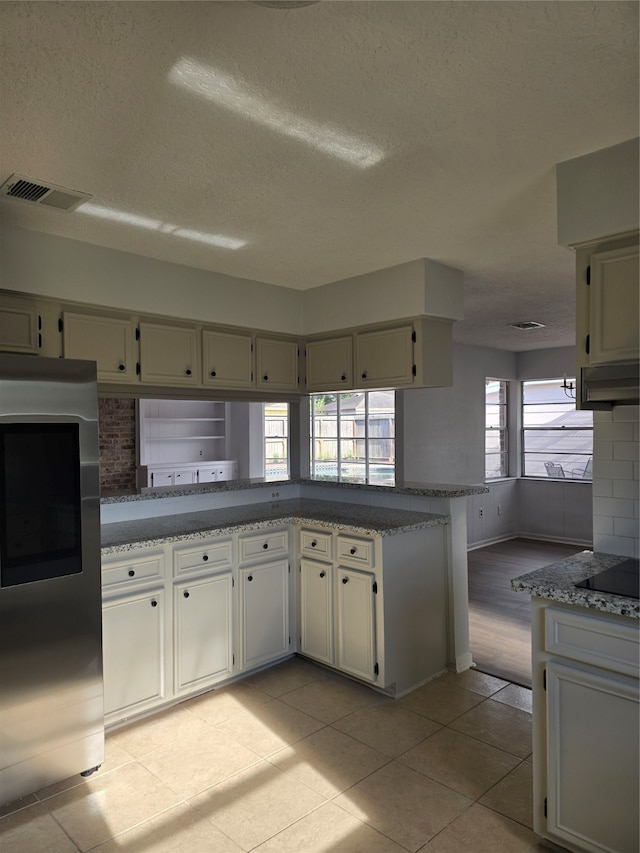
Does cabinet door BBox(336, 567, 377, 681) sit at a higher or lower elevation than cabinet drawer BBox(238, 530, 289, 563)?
lower

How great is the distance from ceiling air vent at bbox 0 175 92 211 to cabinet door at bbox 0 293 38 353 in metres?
0.59

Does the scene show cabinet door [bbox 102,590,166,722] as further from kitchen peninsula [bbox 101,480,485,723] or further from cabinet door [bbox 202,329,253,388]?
cabinet door [bbox 202,329,253,388]

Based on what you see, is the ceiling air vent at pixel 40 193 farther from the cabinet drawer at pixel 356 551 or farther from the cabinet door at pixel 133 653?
the cabinet drawer at pixel 356 551

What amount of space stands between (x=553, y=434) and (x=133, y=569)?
621cm

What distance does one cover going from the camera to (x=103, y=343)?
3.18 meters

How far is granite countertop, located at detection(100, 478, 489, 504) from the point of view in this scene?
3.43m

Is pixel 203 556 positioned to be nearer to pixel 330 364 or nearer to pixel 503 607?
pixel 330 364

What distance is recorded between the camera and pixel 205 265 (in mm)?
3484

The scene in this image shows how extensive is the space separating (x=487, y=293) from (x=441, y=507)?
67.8 inches

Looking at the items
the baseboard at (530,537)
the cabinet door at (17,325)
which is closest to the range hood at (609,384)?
the cabinet door at (17,325)

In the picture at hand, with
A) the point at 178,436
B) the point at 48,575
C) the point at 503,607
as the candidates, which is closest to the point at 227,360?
the point at 48,575

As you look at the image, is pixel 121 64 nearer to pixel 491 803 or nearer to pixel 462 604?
pixel 491 803

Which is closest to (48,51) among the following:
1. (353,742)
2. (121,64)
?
(121,64)

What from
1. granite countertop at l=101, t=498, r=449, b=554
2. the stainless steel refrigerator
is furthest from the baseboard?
the stainless steel refrigerator
